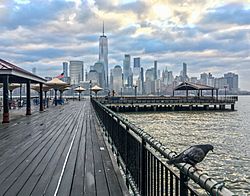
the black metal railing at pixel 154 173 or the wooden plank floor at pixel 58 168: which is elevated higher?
the black metal railing at pixel 154 173

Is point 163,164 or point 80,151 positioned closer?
point 163,164

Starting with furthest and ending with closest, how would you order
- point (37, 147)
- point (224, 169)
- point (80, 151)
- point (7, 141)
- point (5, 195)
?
point (224, 169), point (7, 141), point (37, 147), point (80, 151), point (5, 195)

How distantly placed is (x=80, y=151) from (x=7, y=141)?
285 cm

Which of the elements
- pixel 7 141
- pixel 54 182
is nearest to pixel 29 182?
pixel 54 182

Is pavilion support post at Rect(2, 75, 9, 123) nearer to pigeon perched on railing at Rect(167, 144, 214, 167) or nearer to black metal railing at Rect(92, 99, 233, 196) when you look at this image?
black metal railing at Rect(92, 99, 233, 196)

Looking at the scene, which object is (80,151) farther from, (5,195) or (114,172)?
(5,195)

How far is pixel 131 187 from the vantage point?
4227mm

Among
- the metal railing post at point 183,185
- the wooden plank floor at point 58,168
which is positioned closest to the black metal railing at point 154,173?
the metal railing post at point 183,185

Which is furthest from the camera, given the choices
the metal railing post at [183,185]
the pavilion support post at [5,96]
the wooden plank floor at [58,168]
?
the pavilion support post at [5,96]

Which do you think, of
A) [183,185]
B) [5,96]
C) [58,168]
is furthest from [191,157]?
[5,96]

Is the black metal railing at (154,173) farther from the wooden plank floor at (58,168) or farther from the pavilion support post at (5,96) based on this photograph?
the pavilion support post at (5,96)

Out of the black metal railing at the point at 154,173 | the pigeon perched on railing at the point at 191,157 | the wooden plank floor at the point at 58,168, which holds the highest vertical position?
the pigeon perched on railing at the point at 191,157

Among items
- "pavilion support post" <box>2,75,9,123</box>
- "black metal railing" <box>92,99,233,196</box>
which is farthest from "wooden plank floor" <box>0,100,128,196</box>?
"pavilion support post" <box>2,75,9,123</box>

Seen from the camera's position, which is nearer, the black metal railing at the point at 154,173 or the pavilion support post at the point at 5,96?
the black metal railing at the point at 154,173
